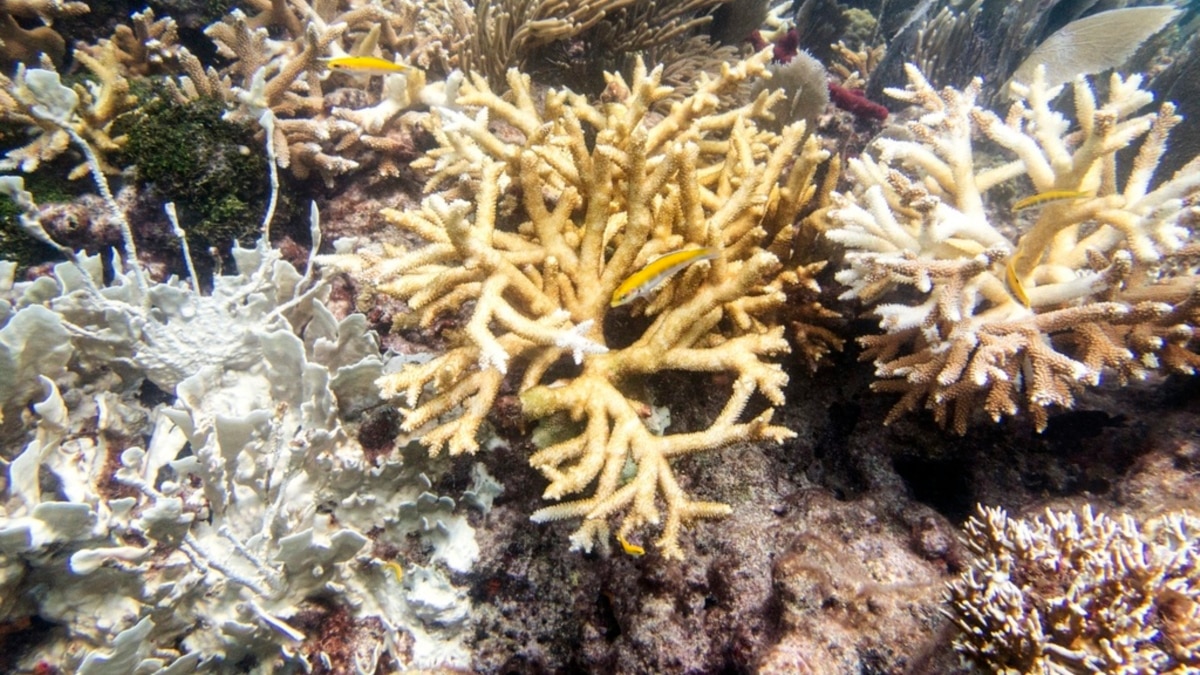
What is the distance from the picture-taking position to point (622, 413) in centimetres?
238

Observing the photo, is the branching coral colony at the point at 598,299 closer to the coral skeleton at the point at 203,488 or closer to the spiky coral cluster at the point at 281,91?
the coral skeleton at the point at 203,488

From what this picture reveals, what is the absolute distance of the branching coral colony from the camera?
7.36ft

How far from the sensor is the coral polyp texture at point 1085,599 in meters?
1.71

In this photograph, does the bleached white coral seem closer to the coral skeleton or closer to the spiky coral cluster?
the coral skeleton

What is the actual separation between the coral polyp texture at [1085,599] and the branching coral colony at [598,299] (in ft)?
2.92

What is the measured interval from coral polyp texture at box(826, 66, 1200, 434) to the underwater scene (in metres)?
0.02

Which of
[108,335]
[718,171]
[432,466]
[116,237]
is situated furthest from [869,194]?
[116,237]

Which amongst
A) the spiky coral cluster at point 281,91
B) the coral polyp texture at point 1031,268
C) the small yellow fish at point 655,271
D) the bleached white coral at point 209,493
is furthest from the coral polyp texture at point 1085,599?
the spiky coral cluster at point 281,91

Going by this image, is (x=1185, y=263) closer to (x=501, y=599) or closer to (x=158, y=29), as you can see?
(x=501, y=599)

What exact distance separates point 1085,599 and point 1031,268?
1.34m

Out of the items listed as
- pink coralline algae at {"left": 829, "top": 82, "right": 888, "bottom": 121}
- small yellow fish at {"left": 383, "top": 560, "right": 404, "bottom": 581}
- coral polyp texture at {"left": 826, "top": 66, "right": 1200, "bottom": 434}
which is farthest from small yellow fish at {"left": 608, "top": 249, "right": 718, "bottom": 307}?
pink coralline algae at {"left": 829, "top": 82, "right": 888, "bottom": 121}

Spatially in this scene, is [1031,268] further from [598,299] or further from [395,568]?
[395,568]

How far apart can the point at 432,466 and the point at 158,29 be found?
348 cm

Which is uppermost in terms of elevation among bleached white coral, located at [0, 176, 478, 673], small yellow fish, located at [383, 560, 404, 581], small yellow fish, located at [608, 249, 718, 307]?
small yellow fish, located at [608, 249, 718, 307]
